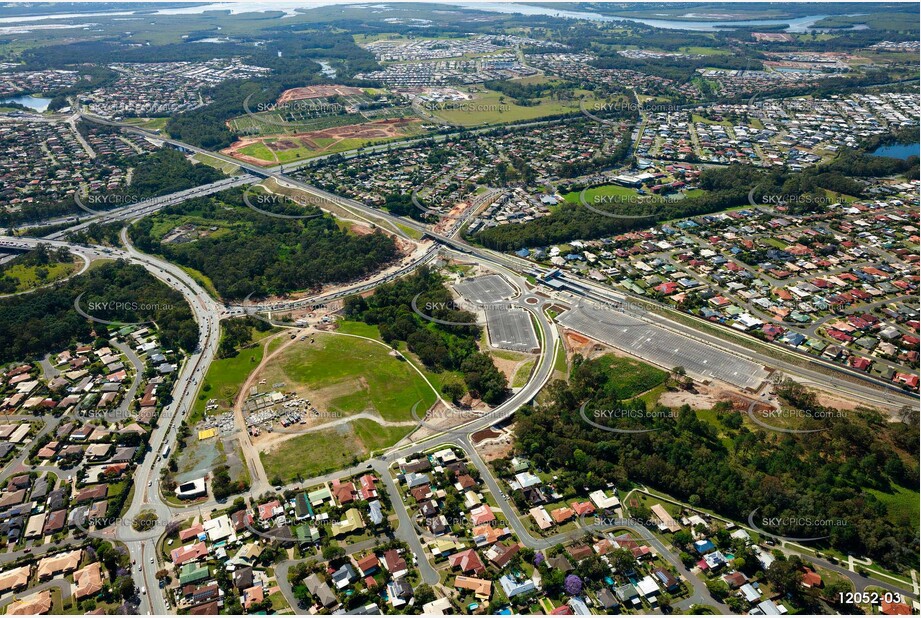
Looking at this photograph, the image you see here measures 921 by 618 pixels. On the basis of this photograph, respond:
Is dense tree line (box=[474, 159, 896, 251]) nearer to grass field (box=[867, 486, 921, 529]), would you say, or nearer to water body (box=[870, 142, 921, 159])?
water body (box=[870, 142, 921, 159])

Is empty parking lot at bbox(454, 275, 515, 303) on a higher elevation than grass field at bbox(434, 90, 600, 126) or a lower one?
lower

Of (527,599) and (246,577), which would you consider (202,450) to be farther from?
(527,599)

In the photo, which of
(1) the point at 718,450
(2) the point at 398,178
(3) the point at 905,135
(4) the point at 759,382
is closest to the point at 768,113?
(3) the point at 905,135

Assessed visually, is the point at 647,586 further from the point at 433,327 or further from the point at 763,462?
the point at 433,327

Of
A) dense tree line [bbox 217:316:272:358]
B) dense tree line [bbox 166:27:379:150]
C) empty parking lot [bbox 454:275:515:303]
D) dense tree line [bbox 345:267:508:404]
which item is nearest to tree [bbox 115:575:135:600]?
dense tree line [bbox 217:316:272:358]

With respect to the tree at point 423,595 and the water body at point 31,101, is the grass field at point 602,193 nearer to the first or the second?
the tree at point 423,595

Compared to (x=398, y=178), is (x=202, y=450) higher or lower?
lower

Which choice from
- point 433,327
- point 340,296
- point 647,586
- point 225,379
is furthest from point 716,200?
point 225,379
